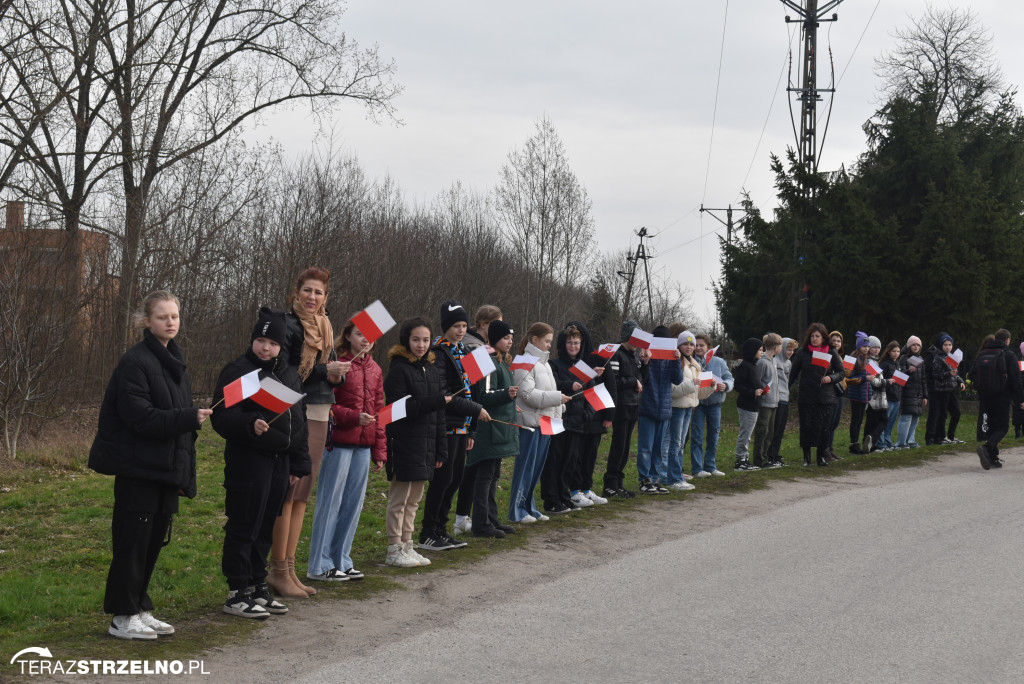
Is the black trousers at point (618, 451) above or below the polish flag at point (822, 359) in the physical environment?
below

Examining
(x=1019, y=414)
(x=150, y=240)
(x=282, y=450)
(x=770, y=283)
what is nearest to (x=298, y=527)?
(x=282, y=450)

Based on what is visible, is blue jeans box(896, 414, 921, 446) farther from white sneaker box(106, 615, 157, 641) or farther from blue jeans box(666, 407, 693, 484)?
white sneaker box(106, 615, 157, 641)

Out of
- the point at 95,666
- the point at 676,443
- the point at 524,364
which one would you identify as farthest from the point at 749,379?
the point at 95,666

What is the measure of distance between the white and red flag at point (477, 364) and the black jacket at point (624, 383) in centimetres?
389

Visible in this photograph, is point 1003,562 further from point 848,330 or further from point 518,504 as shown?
point 848,330

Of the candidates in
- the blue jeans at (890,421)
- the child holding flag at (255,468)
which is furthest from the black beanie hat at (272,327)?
the blue jeans at (890,421)

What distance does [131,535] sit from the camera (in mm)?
6148

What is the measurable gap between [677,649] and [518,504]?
469cm

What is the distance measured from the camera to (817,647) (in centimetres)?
645

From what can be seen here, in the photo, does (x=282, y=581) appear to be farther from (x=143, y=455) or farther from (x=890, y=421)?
(x=890, y=421)

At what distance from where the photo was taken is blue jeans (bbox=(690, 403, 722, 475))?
15.1 m

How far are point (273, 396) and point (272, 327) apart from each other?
1.55 feet

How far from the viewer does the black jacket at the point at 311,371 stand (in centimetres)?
712

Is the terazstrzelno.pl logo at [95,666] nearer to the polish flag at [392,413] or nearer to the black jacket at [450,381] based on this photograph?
the polish flag at [392,413]
